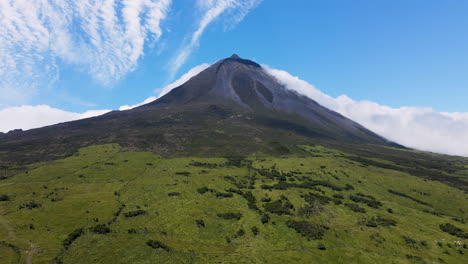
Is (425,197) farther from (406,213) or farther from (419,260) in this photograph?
(419,260)

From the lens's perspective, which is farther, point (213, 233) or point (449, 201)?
point (449, 201)

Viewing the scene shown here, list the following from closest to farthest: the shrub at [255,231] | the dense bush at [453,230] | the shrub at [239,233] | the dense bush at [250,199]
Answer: the shrub at [239,233] < the shrub at [255,231] < the dense bush at [453,230] < the dense bush at [250,199]

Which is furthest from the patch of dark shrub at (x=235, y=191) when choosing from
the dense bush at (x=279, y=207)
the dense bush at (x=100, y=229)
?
the dense bush at (x=100, y=229)

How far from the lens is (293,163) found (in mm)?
150000

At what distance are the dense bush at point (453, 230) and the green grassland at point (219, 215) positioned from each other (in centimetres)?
47

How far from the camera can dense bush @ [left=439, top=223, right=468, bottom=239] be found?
249ft

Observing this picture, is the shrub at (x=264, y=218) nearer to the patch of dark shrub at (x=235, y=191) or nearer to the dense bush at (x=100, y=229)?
the patch of dark shrub at (x=235, y=191)

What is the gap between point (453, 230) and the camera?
78.4 m

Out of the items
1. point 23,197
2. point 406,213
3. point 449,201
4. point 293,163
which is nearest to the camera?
point 23,197

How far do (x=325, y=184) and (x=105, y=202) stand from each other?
9444 cm

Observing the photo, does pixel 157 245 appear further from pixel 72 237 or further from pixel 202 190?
pixel 202 190

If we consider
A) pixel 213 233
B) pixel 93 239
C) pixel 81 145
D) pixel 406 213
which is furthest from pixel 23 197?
pixel 406 213

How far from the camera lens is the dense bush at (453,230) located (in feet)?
249

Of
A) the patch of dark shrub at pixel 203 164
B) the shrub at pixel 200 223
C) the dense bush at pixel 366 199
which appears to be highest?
the patch of dark shrub at pixel 203 164
